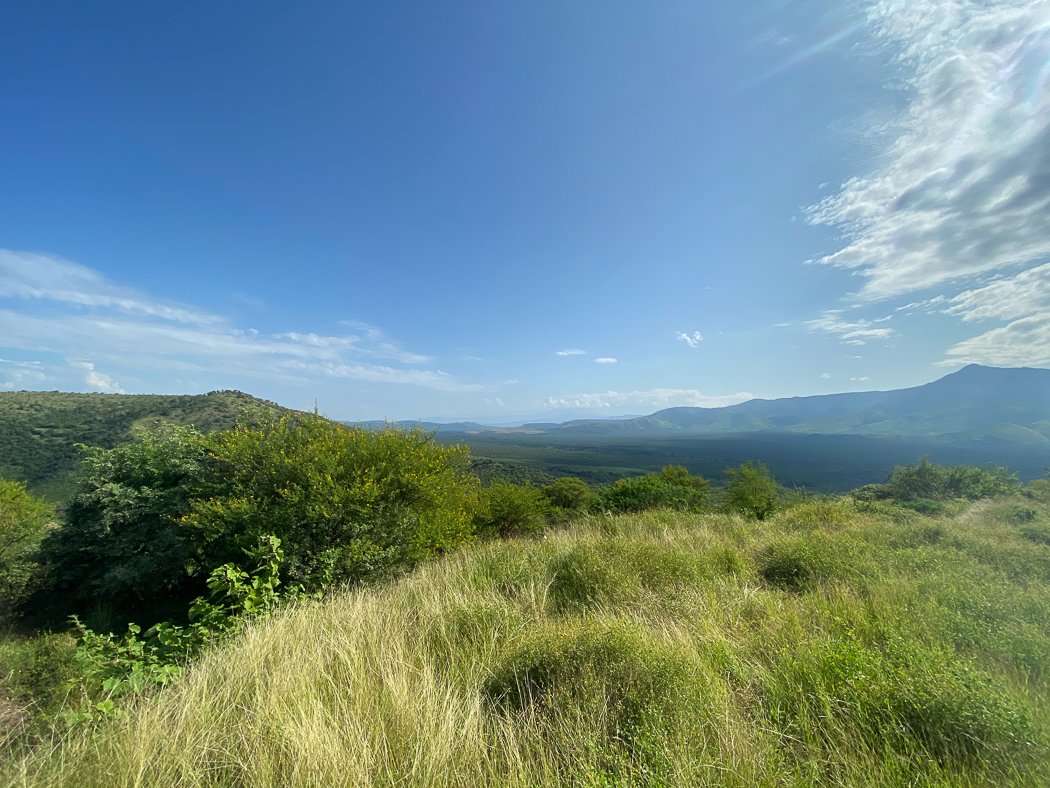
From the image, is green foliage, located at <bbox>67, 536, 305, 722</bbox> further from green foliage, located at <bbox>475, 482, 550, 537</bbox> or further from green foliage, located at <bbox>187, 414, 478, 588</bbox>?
green foliage, located at <bbox>475, 482, 550, 537</bbox>

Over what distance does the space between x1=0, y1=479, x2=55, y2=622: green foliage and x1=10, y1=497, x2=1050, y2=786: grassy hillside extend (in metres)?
21.6

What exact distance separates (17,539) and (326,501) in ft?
71.7

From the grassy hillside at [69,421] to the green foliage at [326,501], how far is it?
3649 centimetres

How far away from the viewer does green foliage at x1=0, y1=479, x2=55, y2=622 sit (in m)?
15.9

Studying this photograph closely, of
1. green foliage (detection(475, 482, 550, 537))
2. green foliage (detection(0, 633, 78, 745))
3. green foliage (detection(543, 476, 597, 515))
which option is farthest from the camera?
green foliage (detection(543, 476, 597, 515))

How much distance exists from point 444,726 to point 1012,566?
26.8ft

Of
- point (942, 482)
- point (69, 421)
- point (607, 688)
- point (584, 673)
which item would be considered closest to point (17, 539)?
point (584, 673)

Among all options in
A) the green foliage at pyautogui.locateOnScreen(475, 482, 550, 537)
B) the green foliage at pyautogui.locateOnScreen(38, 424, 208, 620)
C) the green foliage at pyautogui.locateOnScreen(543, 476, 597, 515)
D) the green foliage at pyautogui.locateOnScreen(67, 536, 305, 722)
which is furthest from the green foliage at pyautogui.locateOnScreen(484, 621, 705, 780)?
the green foliage at pyautogui.locateOnScreen(543, 476, 597, 515)

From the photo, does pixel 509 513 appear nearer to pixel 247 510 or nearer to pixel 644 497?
pixel 644 497

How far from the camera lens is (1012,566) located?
5688 millimetres

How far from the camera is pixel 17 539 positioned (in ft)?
59.0

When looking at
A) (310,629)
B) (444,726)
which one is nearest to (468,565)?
(310,629)

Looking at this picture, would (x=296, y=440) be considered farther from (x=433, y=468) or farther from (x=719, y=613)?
(x=719, y=613)

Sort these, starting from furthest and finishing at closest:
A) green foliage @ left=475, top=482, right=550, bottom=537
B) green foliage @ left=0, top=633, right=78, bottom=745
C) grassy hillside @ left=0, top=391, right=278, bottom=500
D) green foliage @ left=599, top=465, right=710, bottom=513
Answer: grassy hillside @ left=0, top=391, right=278, bottom=500 → green foliage @ left=475, top=482, right=550, bottom=537 → green foliage @ left=599, top=465, right=710, bottom=513 → green foliage @ left=0, top=633, right=78, bottom=745
